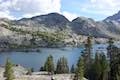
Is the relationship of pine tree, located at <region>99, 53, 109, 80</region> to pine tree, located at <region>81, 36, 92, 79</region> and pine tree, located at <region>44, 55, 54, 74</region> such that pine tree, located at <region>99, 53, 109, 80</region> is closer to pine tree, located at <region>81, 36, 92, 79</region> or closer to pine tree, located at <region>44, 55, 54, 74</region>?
pine tree, located at <region>81, 36, 92, 79</region>

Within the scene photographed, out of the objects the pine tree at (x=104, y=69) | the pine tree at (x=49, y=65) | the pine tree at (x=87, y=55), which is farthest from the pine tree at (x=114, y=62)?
the pine tree at (x=49, y=65)

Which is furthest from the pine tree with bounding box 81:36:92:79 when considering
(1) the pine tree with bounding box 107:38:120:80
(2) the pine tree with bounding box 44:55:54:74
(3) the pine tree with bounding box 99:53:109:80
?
(2) the pine tree with bounding box 44:55:54:74

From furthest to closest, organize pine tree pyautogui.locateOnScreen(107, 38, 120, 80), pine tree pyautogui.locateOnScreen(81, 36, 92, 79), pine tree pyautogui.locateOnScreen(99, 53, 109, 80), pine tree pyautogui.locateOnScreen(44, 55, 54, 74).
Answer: pine tree pyautogui.locateOnScreen(44, 55, 54, 74) < pine tree pyautogui.locateOnScreen(81, 36, 92, 79) < pine tree pyautogui.locateOnScreen(99, 53, 109, 80) < pine tree pyautogui.locateOnScreen(107, 38, 120, 80)

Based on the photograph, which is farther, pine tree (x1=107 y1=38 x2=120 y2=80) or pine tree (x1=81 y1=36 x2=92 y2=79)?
pine tree (x1=81 y1=36 x2=92 y2=79)

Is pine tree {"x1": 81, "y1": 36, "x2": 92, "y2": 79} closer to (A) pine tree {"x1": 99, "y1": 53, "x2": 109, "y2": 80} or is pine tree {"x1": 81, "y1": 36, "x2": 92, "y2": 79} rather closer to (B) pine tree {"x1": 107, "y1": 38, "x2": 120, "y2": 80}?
(B) pine tree {"x1": 107, "y1": 38, "x2": 120, "y2": 80}

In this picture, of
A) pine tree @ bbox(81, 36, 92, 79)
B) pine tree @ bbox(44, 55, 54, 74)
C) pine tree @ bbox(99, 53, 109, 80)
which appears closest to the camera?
pine tree @ bbox(99, 53, 109, 80)

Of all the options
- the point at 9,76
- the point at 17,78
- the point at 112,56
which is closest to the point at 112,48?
the point at 112,56

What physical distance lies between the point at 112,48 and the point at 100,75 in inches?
569

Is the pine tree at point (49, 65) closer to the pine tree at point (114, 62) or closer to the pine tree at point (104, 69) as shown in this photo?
the pine tree at point (104, 69)

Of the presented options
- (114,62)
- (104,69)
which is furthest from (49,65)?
(114,62)

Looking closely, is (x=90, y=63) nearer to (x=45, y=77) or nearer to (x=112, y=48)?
(x=112, y=48)

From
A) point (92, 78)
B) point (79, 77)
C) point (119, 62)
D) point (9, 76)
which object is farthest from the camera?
point (92, 78)

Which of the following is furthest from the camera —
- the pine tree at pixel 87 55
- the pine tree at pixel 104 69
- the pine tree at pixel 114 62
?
the pine tree at pixel 87 55

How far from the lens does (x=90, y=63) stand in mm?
135000
